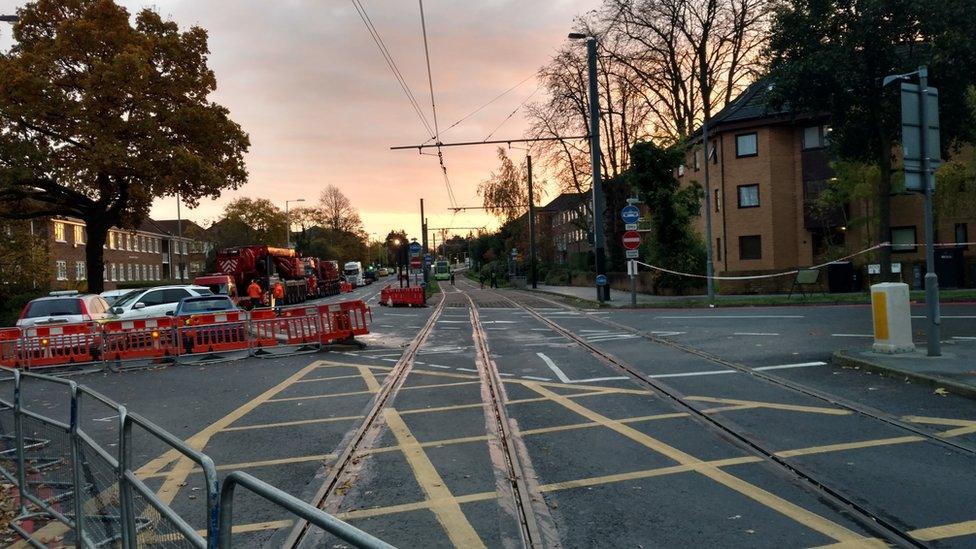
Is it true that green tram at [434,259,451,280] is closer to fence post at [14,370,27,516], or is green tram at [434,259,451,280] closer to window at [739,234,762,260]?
window at [739,234,762,260]

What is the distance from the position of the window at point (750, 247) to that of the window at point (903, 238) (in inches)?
224

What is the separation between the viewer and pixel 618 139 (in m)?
44.9

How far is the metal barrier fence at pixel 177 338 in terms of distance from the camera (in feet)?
48.9

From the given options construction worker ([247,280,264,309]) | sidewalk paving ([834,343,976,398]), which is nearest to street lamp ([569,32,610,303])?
construction worker ([247,280,264,309])

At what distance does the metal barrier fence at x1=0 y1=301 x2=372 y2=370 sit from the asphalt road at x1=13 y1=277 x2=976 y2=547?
1.97 m

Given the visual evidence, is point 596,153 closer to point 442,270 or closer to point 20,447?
point 20,447

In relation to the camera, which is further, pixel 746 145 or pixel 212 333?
pixel 746 145

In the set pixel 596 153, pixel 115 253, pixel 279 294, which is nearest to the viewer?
pixel 596 153

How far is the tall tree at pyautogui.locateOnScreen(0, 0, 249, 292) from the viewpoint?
2547cm

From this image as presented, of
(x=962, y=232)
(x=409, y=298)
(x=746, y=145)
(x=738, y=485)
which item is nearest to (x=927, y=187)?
(x=738, y=485)

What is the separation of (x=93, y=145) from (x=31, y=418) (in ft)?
79.2

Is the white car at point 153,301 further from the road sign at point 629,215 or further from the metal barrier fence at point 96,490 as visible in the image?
the road sign at point 629,215

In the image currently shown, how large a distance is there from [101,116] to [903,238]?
34.0 meters

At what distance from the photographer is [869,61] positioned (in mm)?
21422
